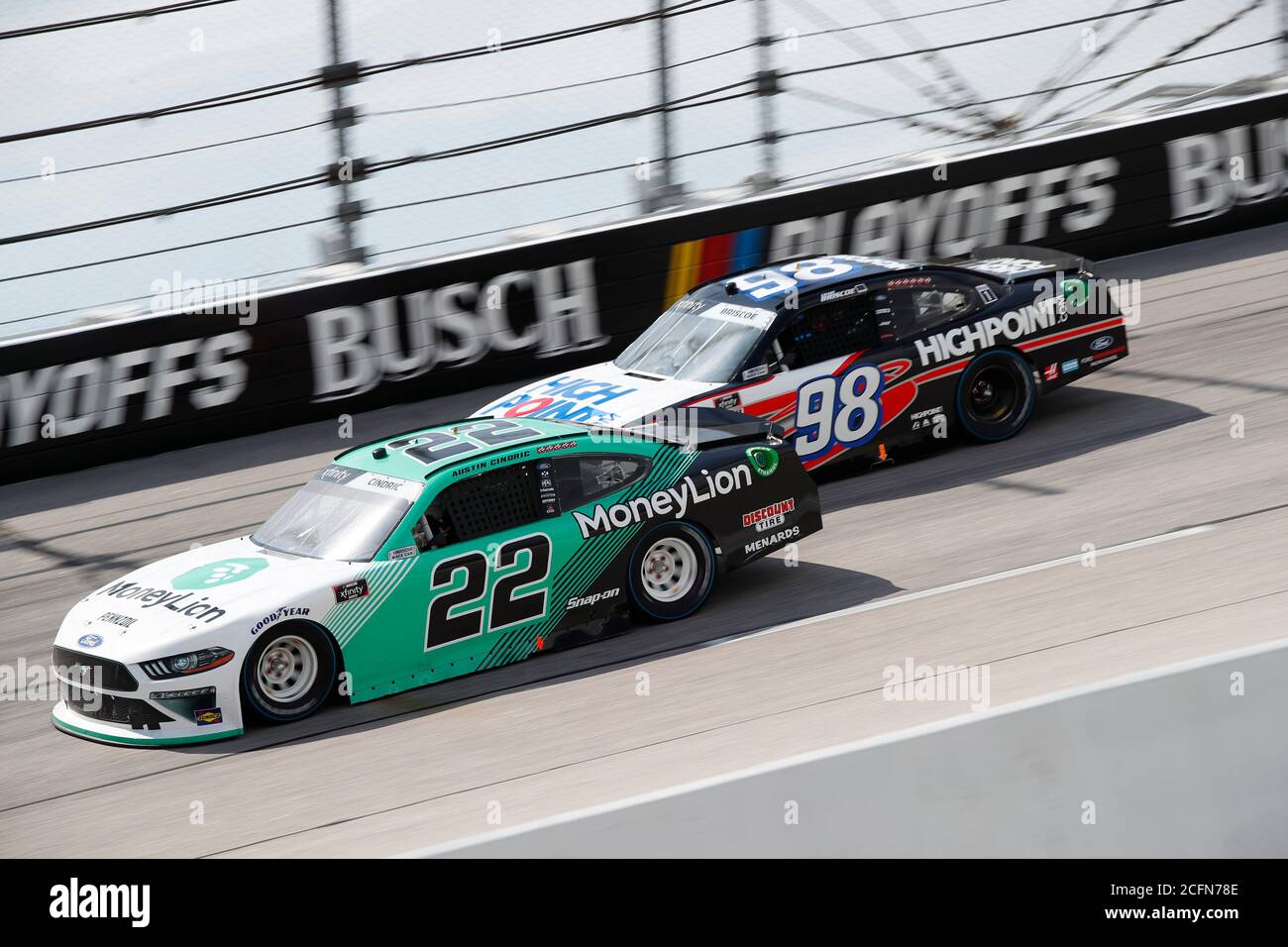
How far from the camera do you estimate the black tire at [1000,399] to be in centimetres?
1144

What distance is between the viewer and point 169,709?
775 cm

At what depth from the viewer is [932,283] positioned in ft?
37.1

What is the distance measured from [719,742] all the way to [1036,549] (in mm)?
3005

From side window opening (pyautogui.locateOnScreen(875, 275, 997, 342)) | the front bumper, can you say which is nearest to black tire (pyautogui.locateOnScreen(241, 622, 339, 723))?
the front bumper

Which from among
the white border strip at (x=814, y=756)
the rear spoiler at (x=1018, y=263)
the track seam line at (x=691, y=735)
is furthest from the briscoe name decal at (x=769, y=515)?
the white border strip at (x=814, y=756)

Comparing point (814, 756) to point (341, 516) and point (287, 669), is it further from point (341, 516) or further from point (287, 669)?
point (341, 516)

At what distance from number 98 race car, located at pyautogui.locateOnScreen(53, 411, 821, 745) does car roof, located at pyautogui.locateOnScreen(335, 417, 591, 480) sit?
0.01 metres

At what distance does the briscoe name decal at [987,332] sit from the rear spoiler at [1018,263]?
1.09ft

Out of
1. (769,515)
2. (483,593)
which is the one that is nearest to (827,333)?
(769,515)

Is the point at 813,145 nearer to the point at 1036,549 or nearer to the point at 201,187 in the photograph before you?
the point at 201,187

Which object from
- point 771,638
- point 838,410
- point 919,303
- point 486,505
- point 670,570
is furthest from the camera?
point 919,303

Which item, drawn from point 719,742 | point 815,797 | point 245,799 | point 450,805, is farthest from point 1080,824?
point 245,799
